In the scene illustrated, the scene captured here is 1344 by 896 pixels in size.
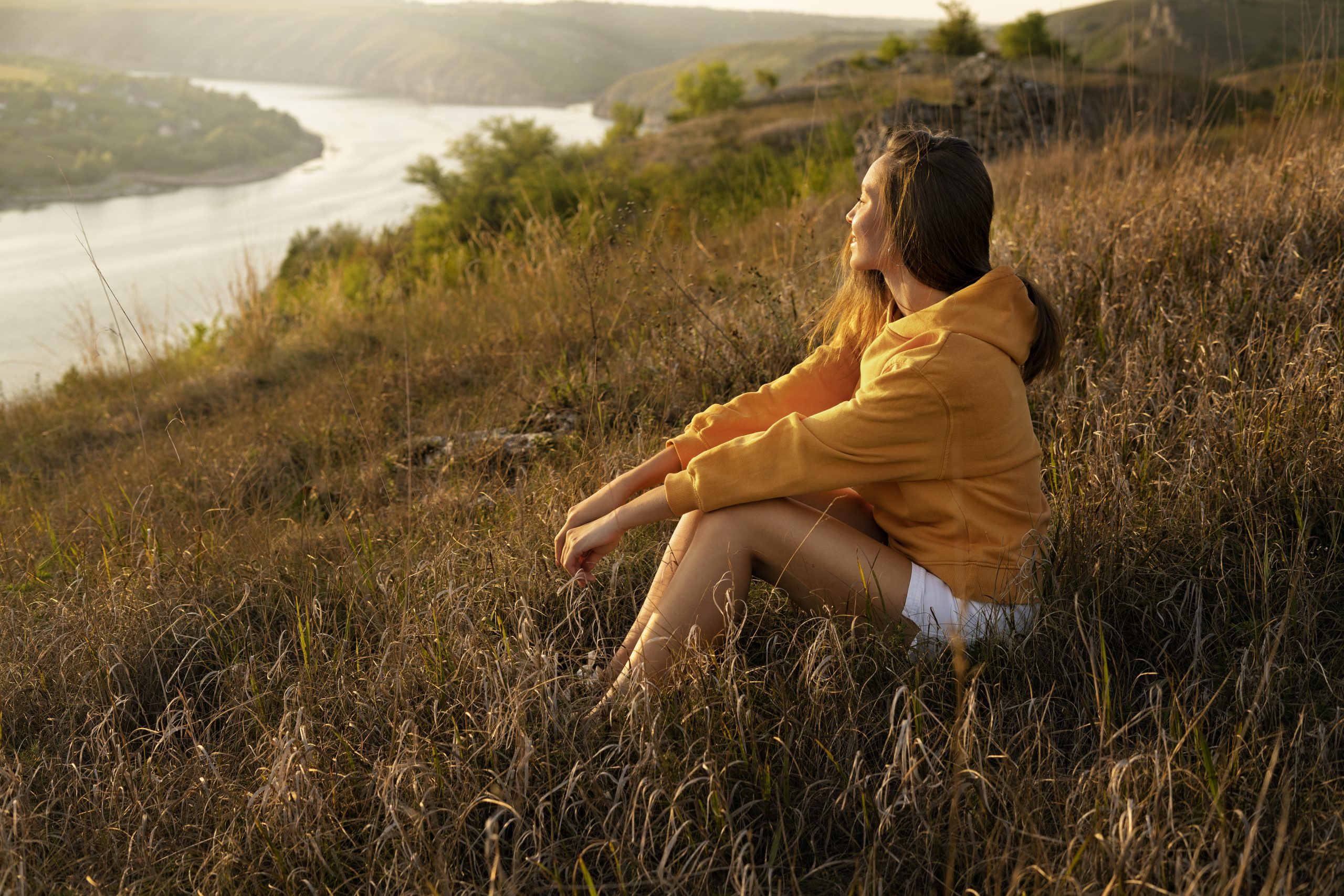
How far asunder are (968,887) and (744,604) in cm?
69

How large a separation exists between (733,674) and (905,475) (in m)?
0.51

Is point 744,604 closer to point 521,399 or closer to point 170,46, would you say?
point 521,399

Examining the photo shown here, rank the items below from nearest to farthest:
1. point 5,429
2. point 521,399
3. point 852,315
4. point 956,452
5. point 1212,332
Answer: point 956,452, point 852,315, point 1212,332, point 521,399, point 5,429

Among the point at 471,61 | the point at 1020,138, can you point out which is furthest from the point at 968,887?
the point at 471,61

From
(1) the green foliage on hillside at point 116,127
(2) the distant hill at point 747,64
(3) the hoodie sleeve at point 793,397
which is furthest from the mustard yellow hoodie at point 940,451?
(2) the distant hill at point 747,64

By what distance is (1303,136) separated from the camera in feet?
14.0

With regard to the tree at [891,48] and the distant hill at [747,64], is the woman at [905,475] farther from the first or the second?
the distant hill at [747,64]

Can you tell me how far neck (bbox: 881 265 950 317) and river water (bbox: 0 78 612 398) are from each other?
90.8 inches

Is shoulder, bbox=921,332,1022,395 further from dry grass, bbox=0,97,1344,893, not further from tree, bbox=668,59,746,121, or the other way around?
tree, bbox=668,59,746,121

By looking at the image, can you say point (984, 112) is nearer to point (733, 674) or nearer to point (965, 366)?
point (965, 366)

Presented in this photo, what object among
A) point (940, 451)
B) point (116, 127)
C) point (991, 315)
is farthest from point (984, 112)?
point (116, 127)

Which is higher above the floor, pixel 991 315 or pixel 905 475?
pixel 991 315

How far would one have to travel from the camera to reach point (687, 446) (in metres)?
1.94

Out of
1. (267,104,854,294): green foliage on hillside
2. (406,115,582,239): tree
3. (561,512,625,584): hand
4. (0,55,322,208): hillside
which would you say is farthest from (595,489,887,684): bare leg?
(0,55,322,208): hillside
